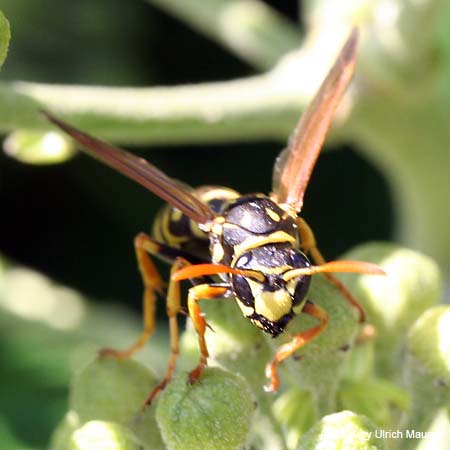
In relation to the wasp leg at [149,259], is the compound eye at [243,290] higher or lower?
higher

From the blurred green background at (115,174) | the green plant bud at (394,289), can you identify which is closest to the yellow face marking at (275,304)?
the green plant bud at (394,289)

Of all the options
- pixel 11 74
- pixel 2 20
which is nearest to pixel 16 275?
pixel 11 74

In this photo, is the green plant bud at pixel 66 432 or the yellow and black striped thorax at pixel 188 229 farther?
the yellow and black striped thorax at pixel 188 229

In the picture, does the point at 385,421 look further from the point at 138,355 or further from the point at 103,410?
the point at 138,355

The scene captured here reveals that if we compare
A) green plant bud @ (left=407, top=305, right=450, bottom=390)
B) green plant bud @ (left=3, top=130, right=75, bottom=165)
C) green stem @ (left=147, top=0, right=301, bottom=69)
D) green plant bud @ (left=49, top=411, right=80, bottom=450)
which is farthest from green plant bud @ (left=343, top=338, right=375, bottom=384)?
green stem @ (left=147, top=0, right=301, bottom=69)

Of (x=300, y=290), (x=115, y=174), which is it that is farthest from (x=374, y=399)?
(x=115, y=174)

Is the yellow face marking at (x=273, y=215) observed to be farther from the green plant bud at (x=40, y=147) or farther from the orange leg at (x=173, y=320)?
the green plant bud at (x=40, y=147)
